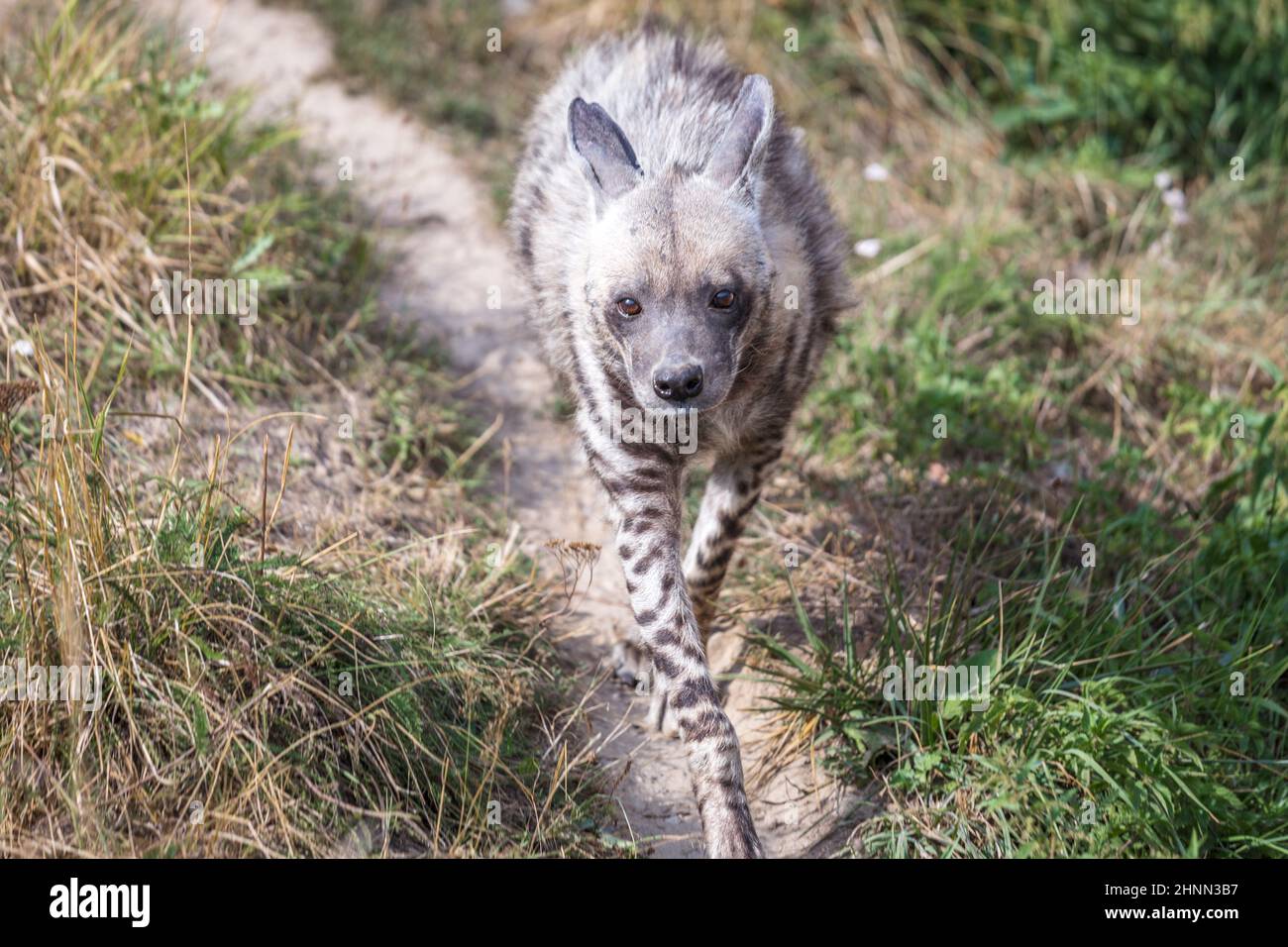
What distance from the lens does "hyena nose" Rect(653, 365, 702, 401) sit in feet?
14.0

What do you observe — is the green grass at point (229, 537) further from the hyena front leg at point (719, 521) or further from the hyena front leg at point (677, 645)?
the hyena front leg at point (719, 521)

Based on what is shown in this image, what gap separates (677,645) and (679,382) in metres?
1.00

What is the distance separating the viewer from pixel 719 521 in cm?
529

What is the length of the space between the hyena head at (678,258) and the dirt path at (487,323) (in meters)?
1.45

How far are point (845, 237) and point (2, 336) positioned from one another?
3766 mm

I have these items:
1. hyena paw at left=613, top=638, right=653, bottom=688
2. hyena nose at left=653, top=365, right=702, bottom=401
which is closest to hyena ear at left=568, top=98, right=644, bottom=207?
hyena nose at left=653, top=365, right=702, bottom=401

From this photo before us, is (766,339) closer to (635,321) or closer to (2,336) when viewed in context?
(635,321)

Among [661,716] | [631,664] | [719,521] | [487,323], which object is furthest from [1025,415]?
[487,323]

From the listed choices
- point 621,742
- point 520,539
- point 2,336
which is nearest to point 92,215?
point 2,336

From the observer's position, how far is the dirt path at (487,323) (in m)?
4.85

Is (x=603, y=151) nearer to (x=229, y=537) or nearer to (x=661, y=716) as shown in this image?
(x=229, y=537)

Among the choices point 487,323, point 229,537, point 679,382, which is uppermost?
point 487,323

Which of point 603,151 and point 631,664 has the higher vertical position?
point 603,151

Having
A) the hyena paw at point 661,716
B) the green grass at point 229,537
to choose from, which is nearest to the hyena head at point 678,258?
the green grass at point 229,537
